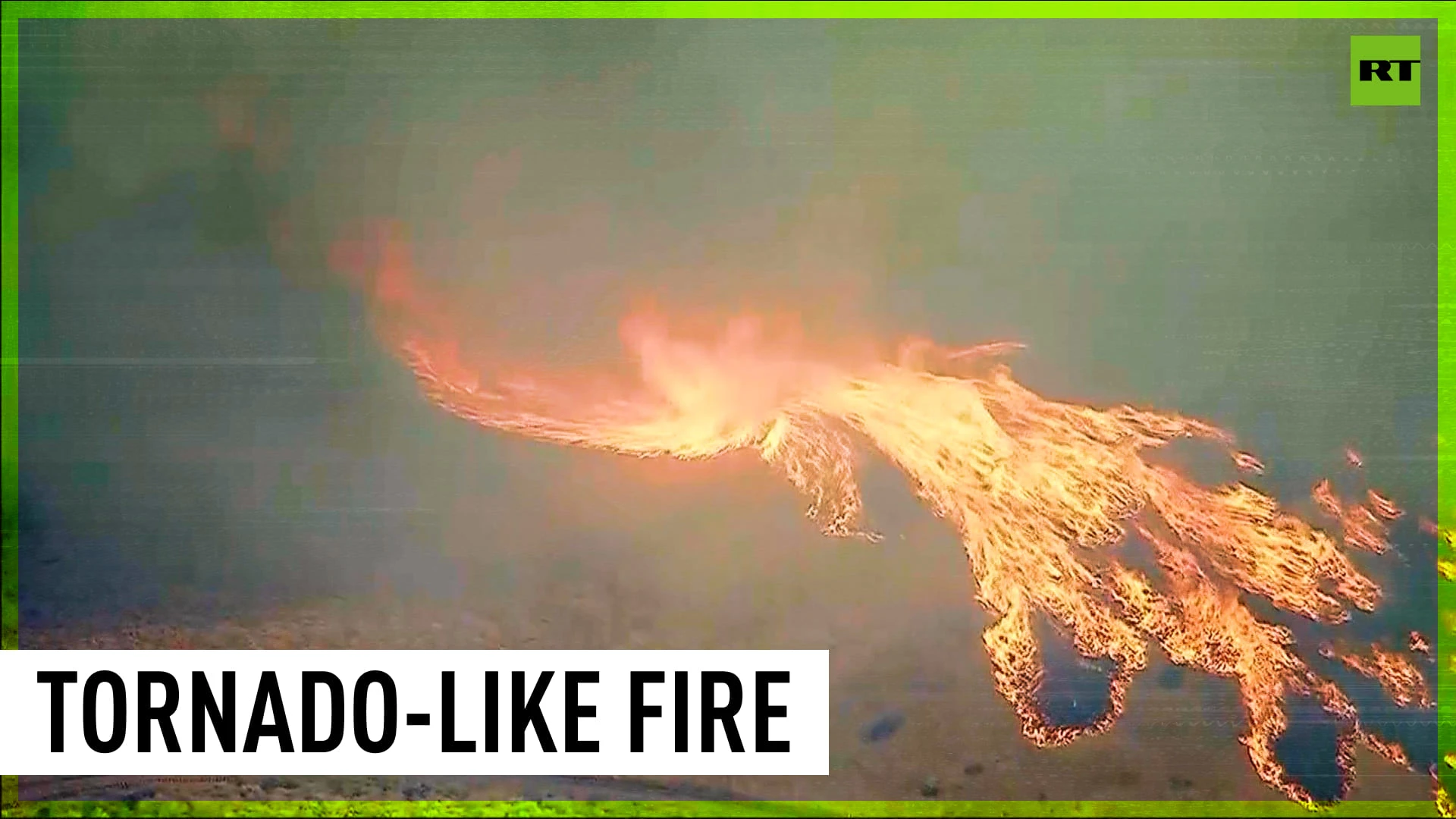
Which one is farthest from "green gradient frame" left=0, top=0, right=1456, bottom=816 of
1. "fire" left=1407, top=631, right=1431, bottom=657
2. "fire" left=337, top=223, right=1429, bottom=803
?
"fire" left=337, top=223, right=1429, bottom=803

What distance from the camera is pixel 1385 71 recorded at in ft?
9.62

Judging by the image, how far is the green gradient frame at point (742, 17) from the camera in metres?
2.89

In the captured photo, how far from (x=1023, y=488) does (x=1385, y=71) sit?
1596 millimetres

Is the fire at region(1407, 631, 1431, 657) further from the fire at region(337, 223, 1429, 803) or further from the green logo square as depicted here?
the green logo square

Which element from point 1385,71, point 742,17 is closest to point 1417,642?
point 1385,71

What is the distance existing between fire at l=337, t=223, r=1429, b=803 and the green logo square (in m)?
1.08

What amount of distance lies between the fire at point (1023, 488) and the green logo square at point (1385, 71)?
42.7 inches

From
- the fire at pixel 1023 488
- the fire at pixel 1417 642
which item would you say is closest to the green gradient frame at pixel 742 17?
the fire at pixel 1417 642

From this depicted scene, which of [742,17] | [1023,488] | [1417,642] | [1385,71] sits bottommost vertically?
[1417,642]

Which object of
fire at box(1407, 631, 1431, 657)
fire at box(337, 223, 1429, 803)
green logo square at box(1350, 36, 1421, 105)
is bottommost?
fire at box(1407, 631, 1431, 657)

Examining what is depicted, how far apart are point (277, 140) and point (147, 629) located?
1455 millimetres

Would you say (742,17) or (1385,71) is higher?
(742,17)

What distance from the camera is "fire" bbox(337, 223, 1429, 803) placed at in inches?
114

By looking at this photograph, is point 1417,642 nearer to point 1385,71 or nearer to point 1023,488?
point 1023,488
